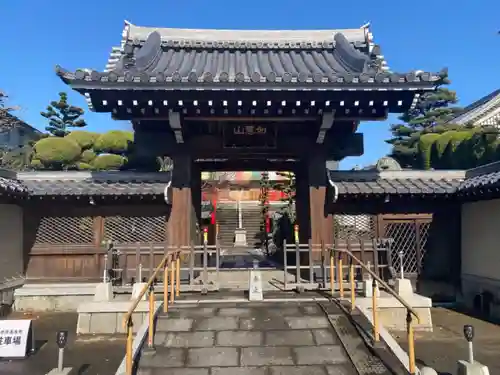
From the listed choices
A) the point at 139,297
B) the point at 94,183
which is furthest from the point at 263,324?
the point at 94,183

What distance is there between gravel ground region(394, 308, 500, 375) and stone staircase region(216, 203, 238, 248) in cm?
2304

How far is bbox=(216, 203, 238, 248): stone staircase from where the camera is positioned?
108ft

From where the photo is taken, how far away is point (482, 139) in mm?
15344

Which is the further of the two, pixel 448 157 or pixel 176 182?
pixel 448 157

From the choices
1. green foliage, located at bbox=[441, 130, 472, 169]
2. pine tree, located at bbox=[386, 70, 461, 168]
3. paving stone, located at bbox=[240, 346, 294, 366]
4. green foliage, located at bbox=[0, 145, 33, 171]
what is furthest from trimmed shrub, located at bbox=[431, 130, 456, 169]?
green foliage, located at bbox=[0, 145, 33, 171]

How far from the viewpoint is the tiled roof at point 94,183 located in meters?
10.2

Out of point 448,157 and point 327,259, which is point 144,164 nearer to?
point 327,259

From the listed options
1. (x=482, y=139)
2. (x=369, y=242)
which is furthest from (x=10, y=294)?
(x=482, y=139)

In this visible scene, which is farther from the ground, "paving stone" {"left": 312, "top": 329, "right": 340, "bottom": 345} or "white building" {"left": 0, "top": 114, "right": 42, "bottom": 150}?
"white building" {"left": 0, "top": 114, "right": 42, "bottom": 150}

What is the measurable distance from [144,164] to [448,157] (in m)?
12.9

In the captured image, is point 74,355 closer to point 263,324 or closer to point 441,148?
point 263,324

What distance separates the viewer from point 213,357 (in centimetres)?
612

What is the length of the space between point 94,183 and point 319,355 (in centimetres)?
743

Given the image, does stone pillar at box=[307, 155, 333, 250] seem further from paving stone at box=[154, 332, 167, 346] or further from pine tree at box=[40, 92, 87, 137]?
pine tree at box=[40, 92, 87, 137]
